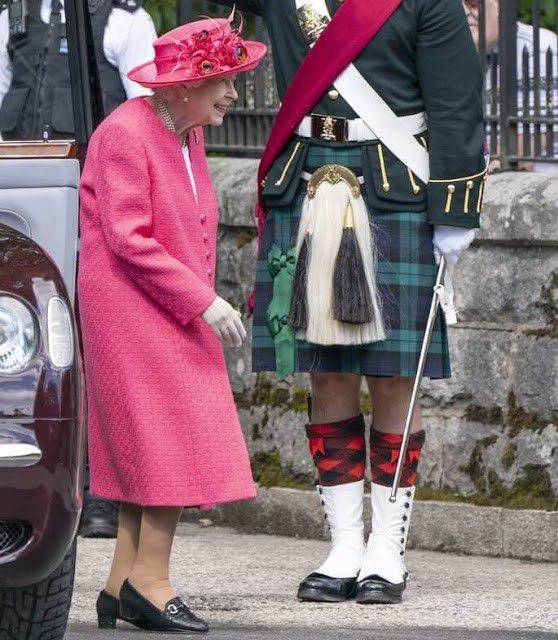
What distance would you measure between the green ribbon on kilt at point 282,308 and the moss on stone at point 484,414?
1.23 metres

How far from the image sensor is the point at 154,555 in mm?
5031

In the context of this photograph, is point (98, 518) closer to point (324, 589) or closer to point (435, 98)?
point (324, 589)

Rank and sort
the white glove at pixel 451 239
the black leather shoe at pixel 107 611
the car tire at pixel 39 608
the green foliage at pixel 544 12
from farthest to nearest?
the green foliage at pixel 544 12 < the white glove at pixel 451 239 < the black leather shoe at pixel 107 611 < the car tire at pixel 39 608

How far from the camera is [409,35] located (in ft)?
17.7

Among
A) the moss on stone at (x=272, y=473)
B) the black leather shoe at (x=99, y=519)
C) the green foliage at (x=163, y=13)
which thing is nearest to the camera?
the black leather shoe at (x=99, y=519)

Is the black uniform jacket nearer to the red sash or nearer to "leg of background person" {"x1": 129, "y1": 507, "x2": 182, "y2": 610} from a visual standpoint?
the red sash

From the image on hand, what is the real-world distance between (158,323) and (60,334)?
72cm

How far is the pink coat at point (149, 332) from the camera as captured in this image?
4.94 metres

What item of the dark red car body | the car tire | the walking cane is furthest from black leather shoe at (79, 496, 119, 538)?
the dark red car body

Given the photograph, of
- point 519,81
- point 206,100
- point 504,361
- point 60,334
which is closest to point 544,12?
point 519,81

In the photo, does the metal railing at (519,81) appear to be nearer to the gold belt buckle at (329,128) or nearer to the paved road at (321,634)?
the gold belt buckle at (329,128)

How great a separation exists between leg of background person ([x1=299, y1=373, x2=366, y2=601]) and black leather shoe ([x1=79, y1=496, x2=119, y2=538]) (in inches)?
49.6

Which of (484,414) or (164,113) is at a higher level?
(164,113)

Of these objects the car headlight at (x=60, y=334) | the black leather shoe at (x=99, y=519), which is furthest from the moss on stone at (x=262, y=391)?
the car headlight at (x=60, y=334)
